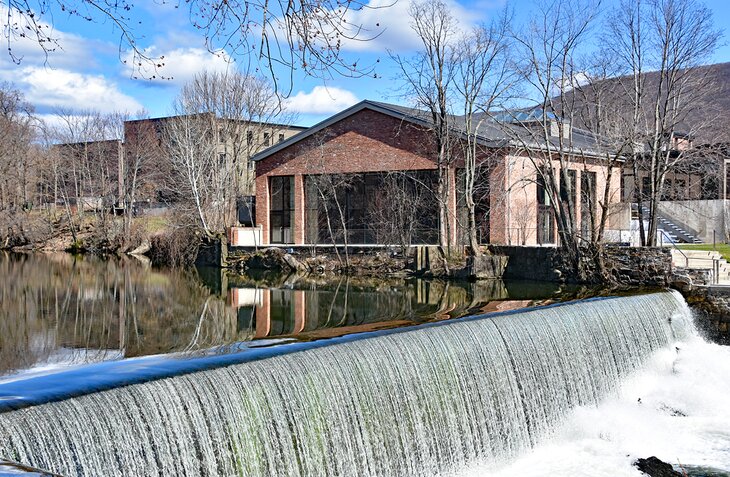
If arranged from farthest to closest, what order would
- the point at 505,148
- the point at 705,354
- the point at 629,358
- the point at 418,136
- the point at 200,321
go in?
the point at 418,136 → the point at 505,148 → the point at 200,321 → the point at 705,354 → the point at 629,358

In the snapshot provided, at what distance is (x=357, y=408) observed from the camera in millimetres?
9172

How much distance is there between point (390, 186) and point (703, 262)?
1365 centimetres

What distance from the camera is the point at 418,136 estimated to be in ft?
105

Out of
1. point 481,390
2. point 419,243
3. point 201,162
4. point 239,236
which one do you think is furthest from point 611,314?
point 201,162

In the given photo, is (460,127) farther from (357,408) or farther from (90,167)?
(90,167)

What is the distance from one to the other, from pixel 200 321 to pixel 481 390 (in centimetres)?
808

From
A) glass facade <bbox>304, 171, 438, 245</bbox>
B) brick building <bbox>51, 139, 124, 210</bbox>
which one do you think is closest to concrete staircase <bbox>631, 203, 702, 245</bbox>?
glass facade <bbox>304, 171, 438, 245</bbox>

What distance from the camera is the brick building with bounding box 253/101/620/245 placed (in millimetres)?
30250

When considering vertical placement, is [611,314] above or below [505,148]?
below

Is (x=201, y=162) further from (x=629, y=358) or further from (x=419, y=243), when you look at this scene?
(x=629, y=358)

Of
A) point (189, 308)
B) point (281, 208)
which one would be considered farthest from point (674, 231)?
point (189, 308)

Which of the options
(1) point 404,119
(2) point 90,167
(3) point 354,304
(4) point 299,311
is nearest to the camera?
(4) point 299,311

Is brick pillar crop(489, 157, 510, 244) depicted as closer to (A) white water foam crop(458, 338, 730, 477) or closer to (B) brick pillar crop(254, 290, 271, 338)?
(B) brick pillar crop(254, 290, 271, 338)

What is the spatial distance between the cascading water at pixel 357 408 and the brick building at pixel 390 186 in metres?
16.1
